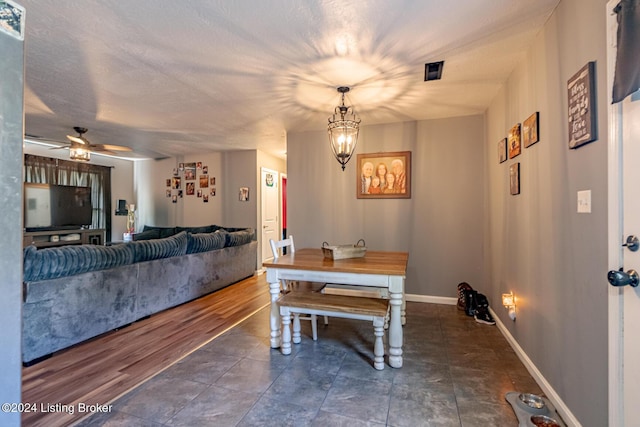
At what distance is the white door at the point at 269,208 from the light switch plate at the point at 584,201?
16.3 feet

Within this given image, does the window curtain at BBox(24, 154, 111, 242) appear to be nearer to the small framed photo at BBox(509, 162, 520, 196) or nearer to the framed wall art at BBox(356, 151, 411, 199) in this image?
the framed wall art at BBox(356, 151, 411, 199)

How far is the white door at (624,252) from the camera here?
1.12 m

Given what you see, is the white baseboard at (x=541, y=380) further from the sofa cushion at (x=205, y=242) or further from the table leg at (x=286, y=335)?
the sofa cushion at (x=205, y=242)

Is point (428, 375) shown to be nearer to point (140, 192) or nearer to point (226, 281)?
point (226, 281)

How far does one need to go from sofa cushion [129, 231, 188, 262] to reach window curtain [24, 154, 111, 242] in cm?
408

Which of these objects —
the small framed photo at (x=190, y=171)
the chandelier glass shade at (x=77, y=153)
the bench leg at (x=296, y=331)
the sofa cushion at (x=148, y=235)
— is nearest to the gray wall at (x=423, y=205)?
the bench leg at (x=296, y=331)

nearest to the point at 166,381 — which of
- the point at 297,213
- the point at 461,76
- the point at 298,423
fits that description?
the point at 298,423

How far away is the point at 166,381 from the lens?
6.52ft

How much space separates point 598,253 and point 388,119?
284 cm

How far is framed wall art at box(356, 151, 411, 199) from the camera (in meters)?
3.86

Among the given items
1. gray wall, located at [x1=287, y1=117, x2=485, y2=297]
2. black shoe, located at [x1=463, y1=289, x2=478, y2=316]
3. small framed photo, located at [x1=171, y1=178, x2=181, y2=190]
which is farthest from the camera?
small framed photo, located at [x1=171, y1=178, x2=181, y2=190]

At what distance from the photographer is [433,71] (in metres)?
2.45

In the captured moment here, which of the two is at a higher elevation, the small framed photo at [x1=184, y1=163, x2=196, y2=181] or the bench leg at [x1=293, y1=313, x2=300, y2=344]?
the small framed photo at [x1=184, y1=163, x2=196, y2=181]

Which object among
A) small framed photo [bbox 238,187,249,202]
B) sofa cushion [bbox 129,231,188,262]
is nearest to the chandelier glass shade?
sofa cushion [bbox 129,231,188,262]
